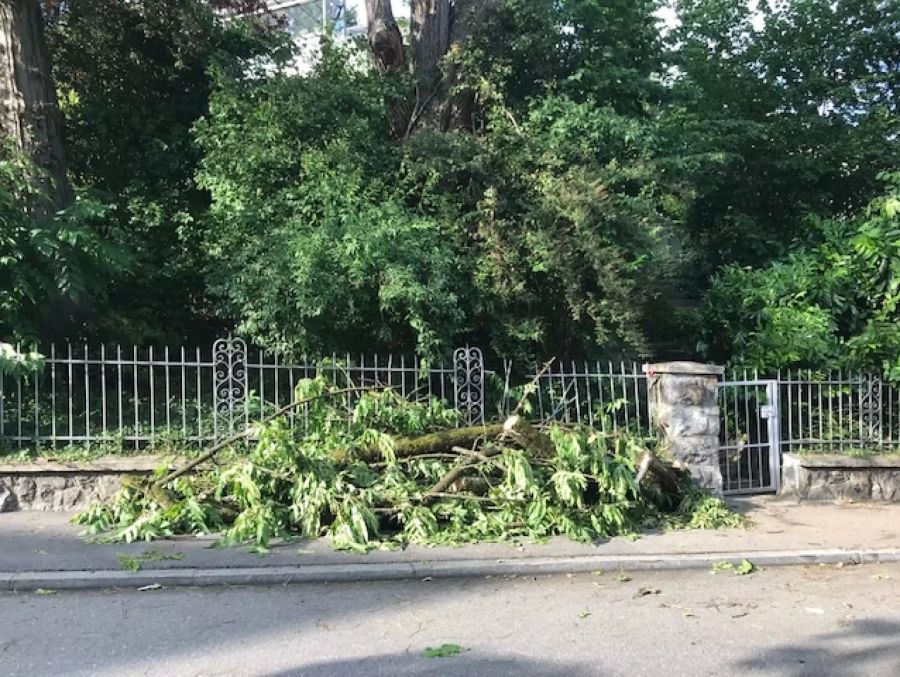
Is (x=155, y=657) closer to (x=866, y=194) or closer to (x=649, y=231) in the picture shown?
(x=649, y=231)

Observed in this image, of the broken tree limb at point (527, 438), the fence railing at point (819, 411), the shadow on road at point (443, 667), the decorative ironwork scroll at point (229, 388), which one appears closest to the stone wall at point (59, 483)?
the decorative ironwork scroll at point (229, 388)

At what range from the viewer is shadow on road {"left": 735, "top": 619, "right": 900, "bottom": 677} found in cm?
421

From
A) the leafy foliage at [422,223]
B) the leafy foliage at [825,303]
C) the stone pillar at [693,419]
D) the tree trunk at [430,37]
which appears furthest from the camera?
the tree trunk at [430,37]

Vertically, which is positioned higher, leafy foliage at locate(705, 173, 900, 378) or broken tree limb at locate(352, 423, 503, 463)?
leafy foliage at locate(705, 173, 900, 378)

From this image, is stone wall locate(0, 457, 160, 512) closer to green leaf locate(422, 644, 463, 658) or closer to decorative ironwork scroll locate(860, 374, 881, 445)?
green leaf locate(422, 644, 463, 658)

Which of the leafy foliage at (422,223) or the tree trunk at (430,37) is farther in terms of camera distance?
the tree trunk at (430,37)

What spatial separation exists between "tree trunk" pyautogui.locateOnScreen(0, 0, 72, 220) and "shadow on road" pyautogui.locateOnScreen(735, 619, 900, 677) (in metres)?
8.76

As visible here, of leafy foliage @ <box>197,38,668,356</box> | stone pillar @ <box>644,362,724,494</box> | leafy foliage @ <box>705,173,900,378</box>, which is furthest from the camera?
leafy foliage @ <box>705,173,900,378</box>

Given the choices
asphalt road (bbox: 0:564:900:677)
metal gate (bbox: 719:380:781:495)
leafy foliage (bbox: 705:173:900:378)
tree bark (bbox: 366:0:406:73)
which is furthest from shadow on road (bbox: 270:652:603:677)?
tree bark (bbox: 366:0:406:73)

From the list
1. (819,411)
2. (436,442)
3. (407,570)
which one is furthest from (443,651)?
(819,411)

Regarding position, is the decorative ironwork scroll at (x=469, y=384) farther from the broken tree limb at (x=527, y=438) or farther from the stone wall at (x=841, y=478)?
the stone wall at (x=841, y=478)

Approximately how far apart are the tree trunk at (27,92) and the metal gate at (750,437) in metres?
8.44

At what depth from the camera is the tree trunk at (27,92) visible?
Result: 940 cm

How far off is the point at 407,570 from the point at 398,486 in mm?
1115
